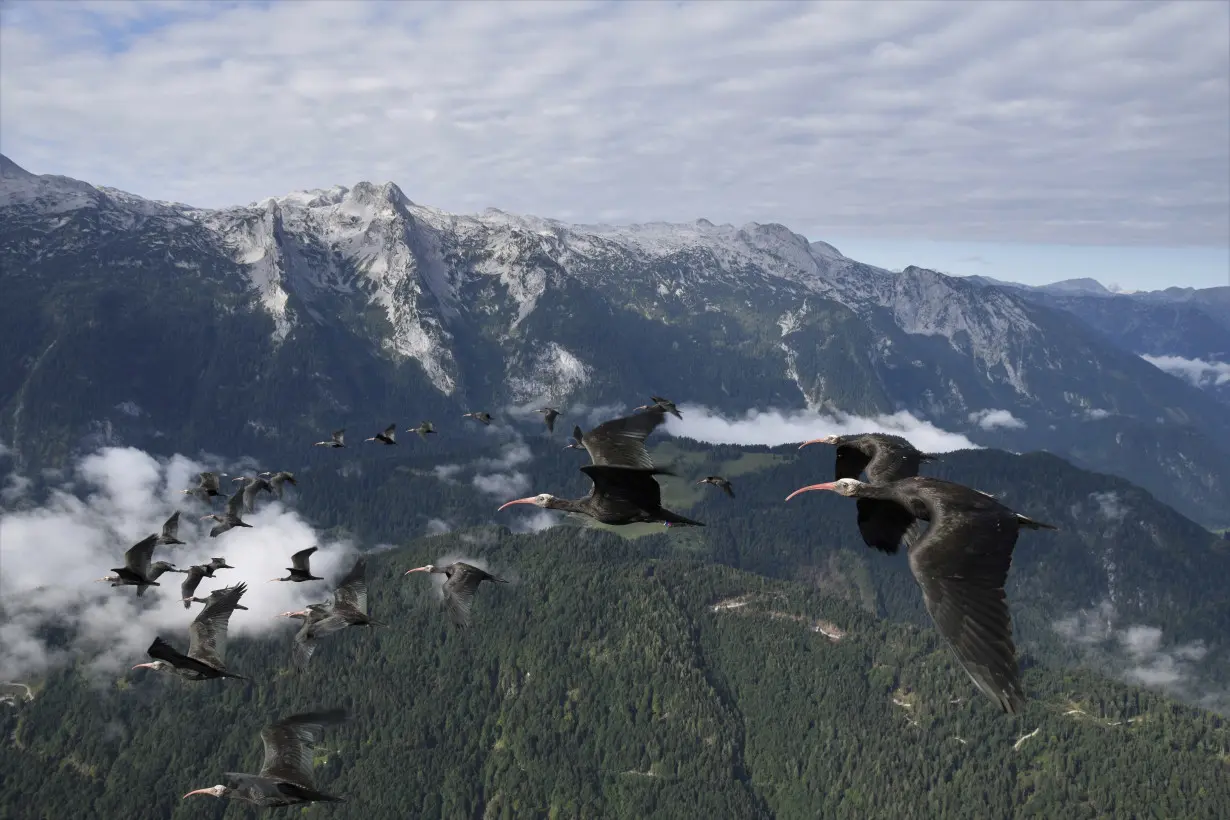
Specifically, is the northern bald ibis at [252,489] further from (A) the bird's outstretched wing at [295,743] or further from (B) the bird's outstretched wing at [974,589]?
(B) the bird's outstretched wing at [974,589]

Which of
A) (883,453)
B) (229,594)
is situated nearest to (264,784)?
(229,594)

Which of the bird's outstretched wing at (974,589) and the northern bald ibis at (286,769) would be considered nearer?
the bird's outstretched wing at (974,589)

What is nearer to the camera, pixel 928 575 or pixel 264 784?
pixel 928 575

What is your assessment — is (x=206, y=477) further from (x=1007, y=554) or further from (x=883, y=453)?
(x=1007, y=554)

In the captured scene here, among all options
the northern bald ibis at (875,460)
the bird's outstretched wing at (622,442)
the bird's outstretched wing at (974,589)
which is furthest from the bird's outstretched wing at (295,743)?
the bird's outstretched wing at (974,589)

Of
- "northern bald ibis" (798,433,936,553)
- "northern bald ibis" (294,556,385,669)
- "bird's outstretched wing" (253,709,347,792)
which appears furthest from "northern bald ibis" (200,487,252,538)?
"northern bald ibis" (798,433,936,553)

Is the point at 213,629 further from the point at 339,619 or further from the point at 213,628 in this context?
the point at 339,619
